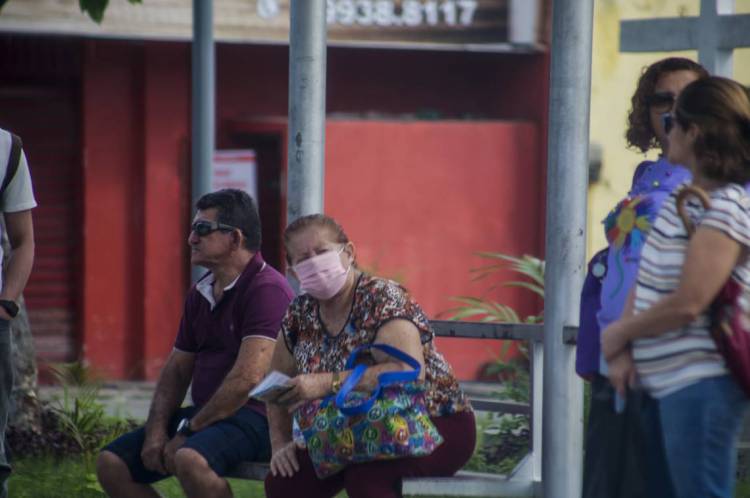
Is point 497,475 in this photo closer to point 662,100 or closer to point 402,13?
point 662,100

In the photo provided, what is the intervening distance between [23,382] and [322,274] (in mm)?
4249

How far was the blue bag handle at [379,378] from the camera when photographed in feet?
15.2

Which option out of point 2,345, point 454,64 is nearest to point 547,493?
point 2,345

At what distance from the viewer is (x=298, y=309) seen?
5.05m

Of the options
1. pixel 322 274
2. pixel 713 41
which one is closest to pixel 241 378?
pixel 322 274

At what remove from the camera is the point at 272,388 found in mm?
4707

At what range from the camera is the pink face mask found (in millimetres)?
4812

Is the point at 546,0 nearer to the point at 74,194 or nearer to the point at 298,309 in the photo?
the point at 74,194

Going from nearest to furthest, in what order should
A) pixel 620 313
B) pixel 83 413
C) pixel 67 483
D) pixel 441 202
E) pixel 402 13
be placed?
pixel 620 313, pixel 67 483, pixel 83 413, pixel 402 13, pixel 441 202

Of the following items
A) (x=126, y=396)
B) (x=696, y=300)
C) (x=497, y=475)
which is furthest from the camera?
(x=126, y=396)

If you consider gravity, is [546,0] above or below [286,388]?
above

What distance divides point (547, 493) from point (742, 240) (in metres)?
1.52

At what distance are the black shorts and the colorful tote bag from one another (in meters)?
0.70

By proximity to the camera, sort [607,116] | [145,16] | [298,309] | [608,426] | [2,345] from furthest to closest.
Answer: [607,116] → [145,16] → [2,345] → [298,309] → [608,426]
